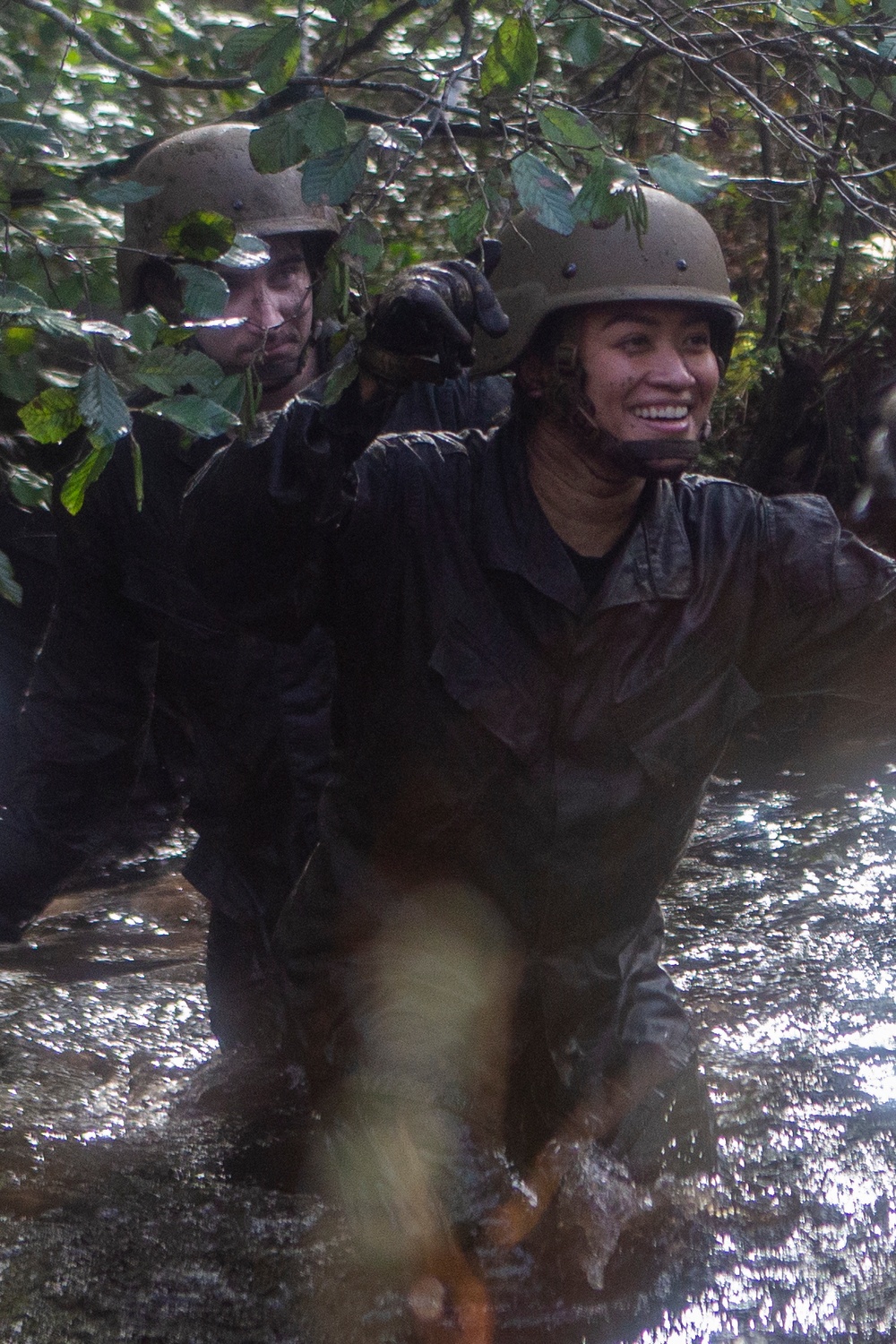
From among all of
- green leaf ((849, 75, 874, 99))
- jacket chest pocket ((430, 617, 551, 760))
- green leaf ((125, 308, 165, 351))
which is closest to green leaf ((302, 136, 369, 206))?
green leaf ((125, 308, 165, 351))

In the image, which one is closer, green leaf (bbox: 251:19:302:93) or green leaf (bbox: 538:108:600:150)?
Answer: green leaf (bbox: 538:108:600:150)

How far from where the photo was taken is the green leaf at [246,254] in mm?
2863

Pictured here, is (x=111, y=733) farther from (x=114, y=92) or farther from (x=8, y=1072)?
(x=114, y=92)

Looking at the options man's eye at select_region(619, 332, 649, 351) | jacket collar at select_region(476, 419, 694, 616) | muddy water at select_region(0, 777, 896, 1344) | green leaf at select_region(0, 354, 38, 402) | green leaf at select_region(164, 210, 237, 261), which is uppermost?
green leaf at select_region(164, 210, 237, 261)

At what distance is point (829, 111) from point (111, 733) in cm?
257

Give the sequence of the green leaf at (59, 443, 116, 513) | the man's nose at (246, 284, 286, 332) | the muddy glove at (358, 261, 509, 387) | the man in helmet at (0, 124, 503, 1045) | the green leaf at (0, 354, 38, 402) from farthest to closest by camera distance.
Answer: the man's nose at (246, 284, 286, 332) → the man in helmet at (0, 124, 503, 1045) → the green leaf at (0, 354, 38, 402) → the green leaf at (59, 443, 116, 513) → the muddy glove at (358, 261, 509, 387)

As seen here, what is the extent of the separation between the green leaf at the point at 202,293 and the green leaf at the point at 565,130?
62cm

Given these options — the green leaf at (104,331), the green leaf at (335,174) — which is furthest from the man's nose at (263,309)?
the green leaf at (104,331)

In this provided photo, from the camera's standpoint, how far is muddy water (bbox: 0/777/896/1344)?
2.78m

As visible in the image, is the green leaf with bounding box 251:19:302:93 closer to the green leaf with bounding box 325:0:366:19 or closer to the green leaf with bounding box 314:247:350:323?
the green leaf with bounding box 325:0:366:19

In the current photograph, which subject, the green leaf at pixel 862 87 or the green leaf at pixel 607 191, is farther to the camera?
the green leaf at pixel 862 87

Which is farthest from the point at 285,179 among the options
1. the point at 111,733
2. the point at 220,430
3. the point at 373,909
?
the point at 373,909

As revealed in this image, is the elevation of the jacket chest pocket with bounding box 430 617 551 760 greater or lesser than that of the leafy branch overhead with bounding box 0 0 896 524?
lesser

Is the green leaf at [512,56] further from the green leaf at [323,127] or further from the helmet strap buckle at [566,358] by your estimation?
the helmet strap buckle at [566,358]
